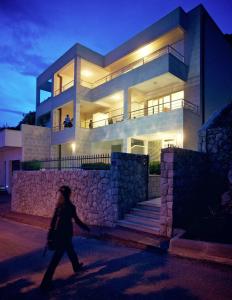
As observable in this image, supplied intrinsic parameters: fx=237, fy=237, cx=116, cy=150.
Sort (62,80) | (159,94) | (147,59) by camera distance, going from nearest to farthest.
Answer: (159,94) → (147,59) → (62,80)

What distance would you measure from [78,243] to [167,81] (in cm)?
1276

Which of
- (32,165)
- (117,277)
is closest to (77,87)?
(32,165)

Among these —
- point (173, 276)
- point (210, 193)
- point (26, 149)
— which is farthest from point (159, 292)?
point (26, 149)

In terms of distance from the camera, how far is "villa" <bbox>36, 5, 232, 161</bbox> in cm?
1530

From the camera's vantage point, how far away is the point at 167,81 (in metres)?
16.4

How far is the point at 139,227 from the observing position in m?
8.23

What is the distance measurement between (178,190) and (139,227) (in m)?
1.93

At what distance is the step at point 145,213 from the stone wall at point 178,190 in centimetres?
107

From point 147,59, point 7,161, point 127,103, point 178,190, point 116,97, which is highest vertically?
point 147,59

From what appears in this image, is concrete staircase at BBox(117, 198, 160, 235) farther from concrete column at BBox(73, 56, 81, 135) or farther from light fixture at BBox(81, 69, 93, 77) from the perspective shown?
light fixture at BBox(81, 69, 93, 77)

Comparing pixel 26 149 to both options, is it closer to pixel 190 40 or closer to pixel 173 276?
pixel 190 40

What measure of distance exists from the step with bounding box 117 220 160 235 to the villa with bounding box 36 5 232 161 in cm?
698

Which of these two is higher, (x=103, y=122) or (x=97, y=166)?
(x=103, y=122)

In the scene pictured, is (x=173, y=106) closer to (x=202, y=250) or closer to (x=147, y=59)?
(x=147, y=59)
